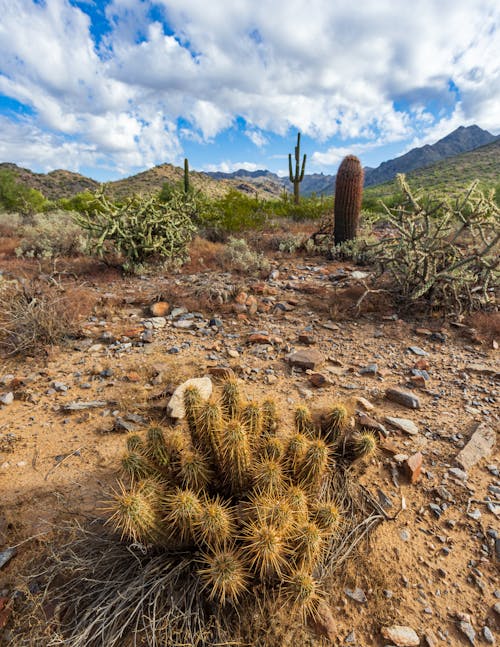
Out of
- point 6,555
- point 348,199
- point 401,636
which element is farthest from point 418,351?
point 348,199

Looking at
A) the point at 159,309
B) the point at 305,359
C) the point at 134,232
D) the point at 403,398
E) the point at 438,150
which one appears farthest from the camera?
the point at 438,150

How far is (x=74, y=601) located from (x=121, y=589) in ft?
0.78

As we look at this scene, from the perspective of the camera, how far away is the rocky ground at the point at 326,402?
1934 mm

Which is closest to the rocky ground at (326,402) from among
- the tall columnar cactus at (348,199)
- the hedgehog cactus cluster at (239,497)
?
the hedgehog cactus cluster at (239,497)

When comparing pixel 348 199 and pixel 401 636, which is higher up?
pixel 348 199

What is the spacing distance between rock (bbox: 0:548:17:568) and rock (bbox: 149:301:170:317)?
11.6 ft

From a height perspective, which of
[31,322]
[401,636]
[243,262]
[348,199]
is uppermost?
[348,199]

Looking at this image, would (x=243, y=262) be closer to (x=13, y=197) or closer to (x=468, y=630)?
(x=468, y=630)

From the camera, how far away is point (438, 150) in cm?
14200

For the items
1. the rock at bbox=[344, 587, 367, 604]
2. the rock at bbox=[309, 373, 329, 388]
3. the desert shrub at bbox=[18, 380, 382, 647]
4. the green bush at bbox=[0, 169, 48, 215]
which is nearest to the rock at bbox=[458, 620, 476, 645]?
the rock at bbox=[344, 587, 367, 604]

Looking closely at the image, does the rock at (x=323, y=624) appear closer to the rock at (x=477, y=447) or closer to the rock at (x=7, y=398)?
the rock at (x=477, y=447)

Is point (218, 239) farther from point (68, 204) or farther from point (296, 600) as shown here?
point (68, 204)

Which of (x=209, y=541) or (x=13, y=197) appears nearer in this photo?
(x=209, y=541)

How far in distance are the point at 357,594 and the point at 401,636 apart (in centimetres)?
25
